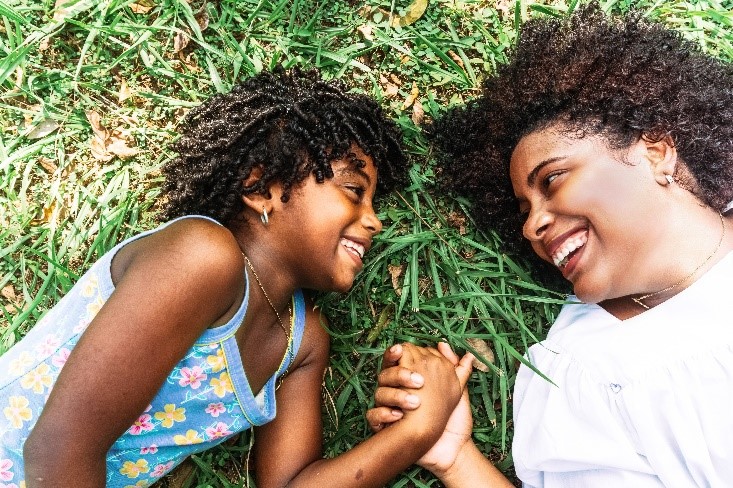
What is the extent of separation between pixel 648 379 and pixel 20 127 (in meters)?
3.27

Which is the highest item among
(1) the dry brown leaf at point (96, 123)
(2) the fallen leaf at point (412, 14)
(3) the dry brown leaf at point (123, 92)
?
(2) the fallen leaf at point (412, 14)

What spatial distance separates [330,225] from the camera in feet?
8.14

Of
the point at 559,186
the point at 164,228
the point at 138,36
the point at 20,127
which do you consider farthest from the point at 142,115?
the point at 559,186

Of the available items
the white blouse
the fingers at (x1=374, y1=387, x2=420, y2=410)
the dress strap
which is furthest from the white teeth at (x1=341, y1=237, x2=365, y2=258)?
the white blouse

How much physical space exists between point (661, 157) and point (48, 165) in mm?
2955

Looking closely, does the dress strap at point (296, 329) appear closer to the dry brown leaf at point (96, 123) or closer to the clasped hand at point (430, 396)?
the clasped hand at point (430, 396)

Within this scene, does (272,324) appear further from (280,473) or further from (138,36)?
(138,36)

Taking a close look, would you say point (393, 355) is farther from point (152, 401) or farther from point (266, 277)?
point (152, 401)

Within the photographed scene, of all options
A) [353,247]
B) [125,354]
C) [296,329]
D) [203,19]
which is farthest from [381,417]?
[203,19]

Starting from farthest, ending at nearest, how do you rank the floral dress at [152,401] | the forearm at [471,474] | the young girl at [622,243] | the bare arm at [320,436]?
the forearm at [471,474] < the bare arm at [320,436] < the young girl at [622,243] < the floral dress at [152,401]

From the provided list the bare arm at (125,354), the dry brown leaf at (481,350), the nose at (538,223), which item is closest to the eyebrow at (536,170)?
the nose at (538,223)

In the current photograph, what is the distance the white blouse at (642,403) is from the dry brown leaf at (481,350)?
28cm

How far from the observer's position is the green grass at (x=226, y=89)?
313 cm

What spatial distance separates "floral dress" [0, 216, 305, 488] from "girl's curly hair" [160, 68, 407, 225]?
14.3 inches
